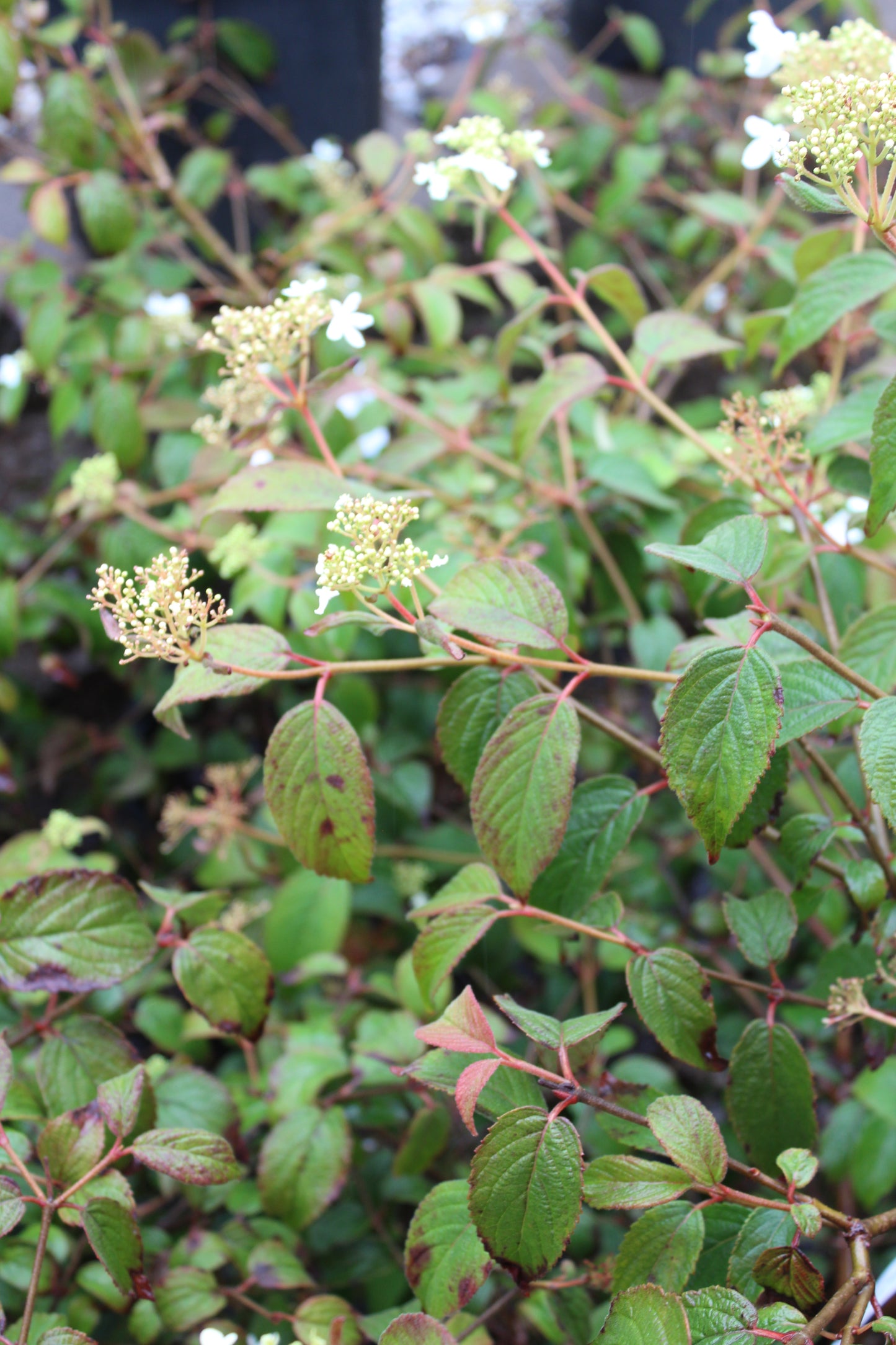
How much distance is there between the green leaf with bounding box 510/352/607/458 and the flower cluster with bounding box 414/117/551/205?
0.16 m

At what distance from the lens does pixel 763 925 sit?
676 mm

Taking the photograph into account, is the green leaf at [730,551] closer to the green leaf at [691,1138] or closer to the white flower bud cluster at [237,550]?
the green leaf at [691,1138]

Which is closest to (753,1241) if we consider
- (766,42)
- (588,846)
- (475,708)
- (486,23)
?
(588,846)

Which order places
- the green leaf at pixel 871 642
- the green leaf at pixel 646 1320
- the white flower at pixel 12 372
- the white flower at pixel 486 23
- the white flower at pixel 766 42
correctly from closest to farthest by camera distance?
the green leaf at pixel 646 1320, the green leaf at pixel 871 642, the white flower at pixel 766 42, the white flower at pixel 12 372, the white flower at pixel 486 23

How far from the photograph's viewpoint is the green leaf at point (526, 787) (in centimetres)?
58

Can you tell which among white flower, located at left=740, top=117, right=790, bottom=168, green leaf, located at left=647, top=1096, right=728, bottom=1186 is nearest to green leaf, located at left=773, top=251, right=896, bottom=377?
white flower, located at left=740, top=117, right=790, bottom=168

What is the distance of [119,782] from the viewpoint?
1.49 meters

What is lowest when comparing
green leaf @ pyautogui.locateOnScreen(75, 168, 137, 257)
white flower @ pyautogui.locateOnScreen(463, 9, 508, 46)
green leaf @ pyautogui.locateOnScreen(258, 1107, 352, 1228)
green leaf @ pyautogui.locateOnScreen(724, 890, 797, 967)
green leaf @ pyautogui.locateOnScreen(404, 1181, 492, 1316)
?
green leaf @ pyautogui.locateOnScreen(258, 1107, 352, 1228)

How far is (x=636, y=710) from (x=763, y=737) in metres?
1.04

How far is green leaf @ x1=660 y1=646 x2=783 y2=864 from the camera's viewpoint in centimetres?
50

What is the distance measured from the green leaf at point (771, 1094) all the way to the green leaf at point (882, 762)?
228 millimetres

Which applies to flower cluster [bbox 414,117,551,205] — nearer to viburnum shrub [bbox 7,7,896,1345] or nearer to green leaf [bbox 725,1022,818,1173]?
viburnum shrub [bbox 7,7,896,1345]

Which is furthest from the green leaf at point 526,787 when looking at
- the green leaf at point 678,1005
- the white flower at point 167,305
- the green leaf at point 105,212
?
the green leaf at point 105,212

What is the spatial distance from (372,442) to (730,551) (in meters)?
0.80
